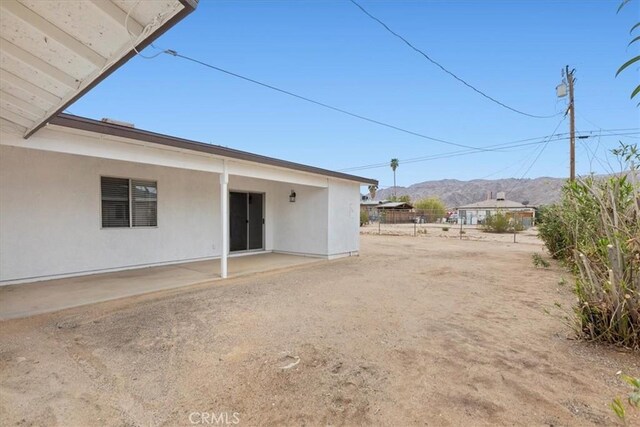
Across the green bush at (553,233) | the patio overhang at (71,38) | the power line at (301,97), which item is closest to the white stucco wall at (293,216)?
the power line at (301,97)

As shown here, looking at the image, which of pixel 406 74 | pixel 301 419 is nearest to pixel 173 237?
pixel 301 419

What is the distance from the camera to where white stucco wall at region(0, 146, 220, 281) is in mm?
6027

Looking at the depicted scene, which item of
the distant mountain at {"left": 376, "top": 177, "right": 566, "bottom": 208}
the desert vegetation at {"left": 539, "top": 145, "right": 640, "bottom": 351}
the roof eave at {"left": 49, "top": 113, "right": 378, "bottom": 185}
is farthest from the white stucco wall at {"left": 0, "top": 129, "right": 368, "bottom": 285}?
the distant mountain at {"left": 376, "top": 177, "right": 566, "bottom": 208}

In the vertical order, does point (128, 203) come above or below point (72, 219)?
above

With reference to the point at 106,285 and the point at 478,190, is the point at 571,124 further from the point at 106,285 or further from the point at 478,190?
the point at 478,190

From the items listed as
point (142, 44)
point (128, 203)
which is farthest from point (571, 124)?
point (142, 44)

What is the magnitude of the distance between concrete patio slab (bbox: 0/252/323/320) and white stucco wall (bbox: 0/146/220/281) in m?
0.34

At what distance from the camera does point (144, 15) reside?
200 centimetres

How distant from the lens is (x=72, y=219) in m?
6.69

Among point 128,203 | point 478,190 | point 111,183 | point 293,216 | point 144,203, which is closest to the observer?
point 111,183

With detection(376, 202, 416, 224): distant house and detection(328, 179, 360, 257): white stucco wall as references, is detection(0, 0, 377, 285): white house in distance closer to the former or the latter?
detection(328, 179, 360, 257): white stucco wall

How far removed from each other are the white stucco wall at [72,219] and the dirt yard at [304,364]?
238 centimetres

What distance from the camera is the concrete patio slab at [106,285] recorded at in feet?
16.3

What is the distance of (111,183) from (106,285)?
7.86ft
